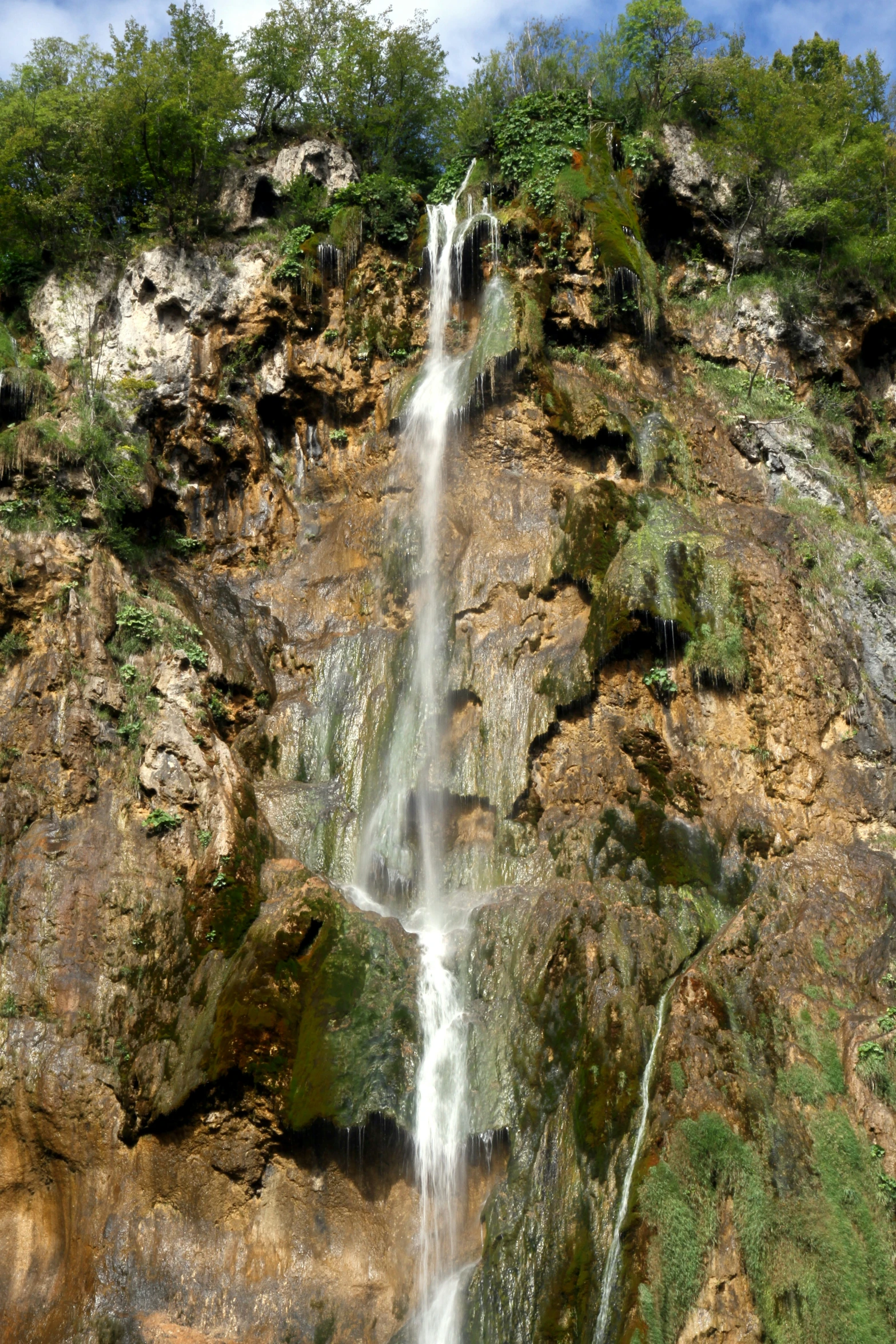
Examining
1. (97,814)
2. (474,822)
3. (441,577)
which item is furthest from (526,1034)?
(441,577)

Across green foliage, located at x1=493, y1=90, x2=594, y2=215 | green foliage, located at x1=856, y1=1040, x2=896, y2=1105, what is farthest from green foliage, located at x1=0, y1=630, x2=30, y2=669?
green foliage, located at x1=493, y1=90, x2=594, y2=215

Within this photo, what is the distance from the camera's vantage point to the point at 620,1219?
9.59 metres

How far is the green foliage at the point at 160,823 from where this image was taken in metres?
13.1

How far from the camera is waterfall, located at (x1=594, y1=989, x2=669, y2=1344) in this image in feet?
30.2

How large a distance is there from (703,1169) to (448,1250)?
10.0 ft

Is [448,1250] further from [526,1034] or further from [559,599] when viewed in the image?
[559,599]

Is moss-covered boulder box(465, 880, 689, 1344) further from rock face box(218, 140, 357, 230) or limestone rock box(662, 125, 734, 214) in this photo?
limestone rock box(662, 125, 734, 214)

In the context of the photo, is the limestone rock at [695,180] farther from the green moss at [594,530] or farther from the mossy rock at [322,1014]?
the mossy rock at [322,1014]

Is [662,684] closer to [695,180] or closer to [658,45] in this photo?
[695,180]

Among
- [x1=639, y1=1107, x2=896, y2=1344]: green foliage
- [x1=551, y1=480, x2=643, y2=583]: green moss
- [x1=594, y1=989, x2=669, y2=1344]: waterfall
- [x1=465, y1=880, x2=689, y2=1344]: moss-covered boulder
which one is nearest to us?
[x1=639, y1=1107, x2=896, y2=1344]: green foliage

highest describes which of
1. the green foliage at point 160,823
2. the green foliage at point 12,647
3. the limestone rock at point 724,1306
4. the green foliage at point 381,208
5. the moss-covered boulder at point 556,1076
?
the green foliage at point 381,208

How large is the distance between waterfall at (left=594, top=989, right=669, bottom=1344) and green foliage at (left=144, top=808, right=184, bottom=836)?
6494 mm

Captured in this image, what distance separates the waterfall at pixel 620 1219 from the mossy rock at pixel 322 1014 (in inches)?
105

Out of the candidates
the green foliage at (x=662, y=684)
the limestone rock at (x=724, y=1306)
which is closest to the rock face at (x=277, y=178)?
the green foliage at (x=662, y=684)
